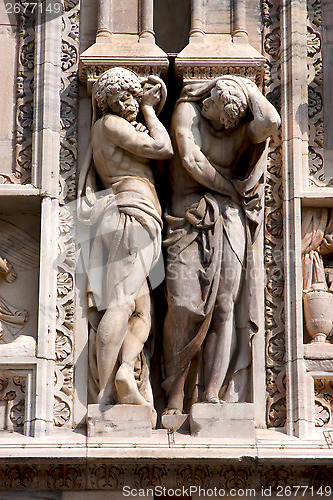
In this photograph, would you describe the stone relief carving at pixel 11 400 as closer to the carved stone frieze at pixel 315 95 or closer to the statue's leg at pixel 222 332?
the statue's leg at pixel 222 332

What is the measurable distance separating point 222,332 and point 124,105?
76.6 inches

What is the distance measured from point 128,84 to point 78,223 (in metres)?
1.17

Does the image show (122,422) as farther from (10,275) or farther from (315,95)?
(315,95)

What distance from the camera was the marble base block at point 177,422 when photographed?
37.4ft

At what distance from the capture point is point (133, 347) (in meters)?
11.4

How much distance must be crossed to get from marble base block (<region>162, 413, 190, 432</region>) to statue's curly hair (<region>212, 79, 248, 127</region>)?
2.33m

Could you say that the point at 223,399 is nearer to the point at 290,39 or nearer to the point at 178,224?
the point at 178,224

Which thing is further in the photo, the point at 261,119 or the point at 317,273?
the point at 317,273

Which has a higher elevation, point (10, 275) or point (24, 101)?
point (24, 101)

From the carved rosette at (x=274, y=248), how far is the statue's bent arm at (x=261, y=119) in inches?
21.2

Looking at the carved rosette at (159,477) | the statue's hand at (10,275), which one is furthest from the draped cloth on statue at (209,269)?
the statue's hand at (10,275)

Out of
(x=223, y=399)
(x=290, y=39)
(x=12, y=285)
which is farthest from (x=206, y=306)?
(x=290, y=39)

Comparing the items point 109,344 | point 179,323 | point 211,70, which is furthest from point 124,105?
point 109,344

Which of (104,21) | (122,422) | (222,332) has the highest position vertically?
(104,21)
